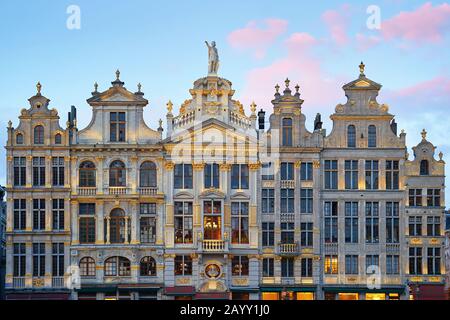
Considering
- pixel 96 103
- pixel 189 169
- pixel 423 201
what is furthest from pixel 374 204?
pixel 96 103

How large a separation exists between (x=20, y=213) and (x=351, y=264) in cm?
2069

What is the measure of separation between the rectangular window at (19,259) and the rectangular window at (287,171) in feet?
54.4

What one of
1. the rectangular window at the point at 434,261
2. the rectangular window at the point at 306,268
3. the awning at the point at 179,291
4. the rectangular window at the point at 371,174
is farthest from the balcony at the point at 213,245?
the rectangular window at the point at 434,261

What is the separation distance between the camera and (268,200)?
48594 millimetres

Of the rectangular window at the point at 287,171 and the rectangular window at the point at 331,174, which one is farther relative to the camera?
the rectangular window at the point at 331,174

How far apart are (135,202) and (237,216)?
636 centimetres

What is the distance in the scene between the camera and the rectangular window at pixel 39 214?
47812mm

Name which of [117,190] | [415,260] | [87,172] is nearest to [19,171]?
[87,172]

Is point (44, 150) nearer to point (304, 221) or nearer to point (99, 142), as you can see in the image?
point (99, 142)

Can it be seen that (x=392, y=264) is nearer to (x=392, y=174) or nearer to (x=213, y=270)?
(x=392, y=174)

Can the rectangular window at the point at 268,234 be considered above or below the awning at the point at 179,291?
above

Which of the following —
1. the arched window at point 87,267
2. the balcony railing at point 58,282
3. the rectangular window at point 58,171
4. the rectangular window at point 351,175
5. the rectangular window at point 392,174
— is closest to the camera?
the balcony railing at point 58,282

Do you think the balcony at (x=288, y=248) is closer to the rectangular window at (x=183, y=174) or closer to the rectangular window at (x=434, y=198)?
the rectangular window at (x=183, y=174)

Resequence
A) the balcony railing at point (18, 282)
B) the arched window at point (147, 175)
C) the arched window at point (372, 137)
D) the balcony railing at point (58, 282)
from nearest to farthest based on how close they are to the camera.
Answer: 1. the balcony railing at point (18, 282)
2. the balcony railing at point (58, 282)
3. the arched window at point (147, 175)
4. the arched window at point (372, 137)
